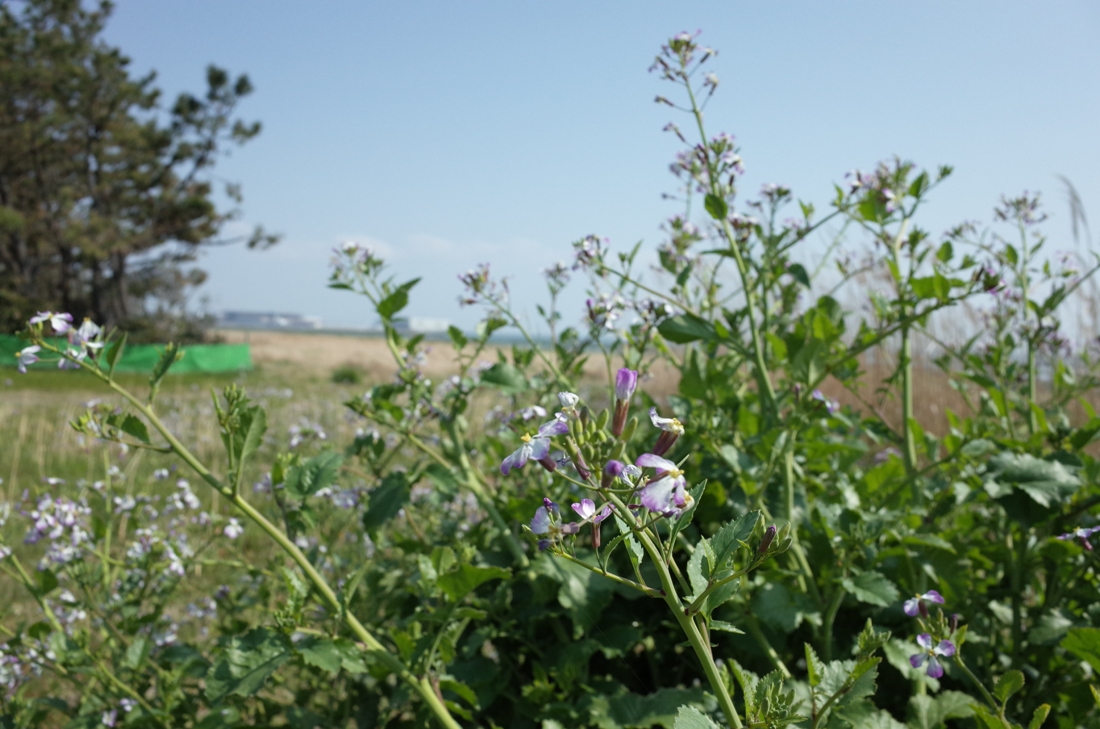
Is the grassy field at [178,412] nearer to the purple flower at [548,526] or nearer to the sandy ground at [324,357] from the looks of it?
the purple flower at [548,526]

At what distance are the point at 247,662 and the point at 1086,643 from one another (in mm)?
1303

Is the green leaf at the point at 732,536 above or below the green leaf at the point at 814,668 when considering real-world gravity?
above

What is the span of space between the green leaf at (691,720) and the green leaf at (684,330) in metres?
0.93

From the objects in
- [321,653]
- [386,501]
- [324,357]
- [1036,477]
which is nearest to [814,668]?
[321,653]

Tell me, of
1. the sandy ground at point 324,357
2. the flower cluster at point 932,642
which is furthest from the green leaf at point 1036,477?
the sandy ground at point 324,357

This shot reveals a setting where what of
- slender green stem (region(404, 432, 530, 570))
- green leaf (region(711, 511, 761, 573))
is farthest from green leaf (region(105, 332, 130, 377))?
green leaf (region(711, 511, 761, 573))

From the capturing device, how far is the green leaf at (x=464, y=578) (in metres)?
1.23

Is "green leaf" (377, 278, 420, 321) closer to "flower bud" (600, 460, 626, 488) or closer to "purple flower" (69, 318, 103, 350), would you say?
"purple flower" (69, 318, 103, 350)

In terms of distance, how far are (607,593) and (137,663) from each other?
3.36 ft

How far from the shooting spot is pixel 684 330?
5.32 ft

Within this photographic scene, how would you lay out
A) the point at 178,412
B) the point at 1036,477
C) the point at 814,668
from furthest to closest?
the point at 178,412
the point at 1036,477
the point at 814,668

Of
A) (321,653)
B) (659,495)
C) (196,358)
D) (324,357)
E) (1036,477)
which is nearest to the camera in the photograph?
(659,495)

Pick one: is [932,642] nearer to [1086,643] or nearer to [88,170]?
[1086,643]

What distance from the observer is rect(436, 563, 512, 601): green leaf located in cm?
123
